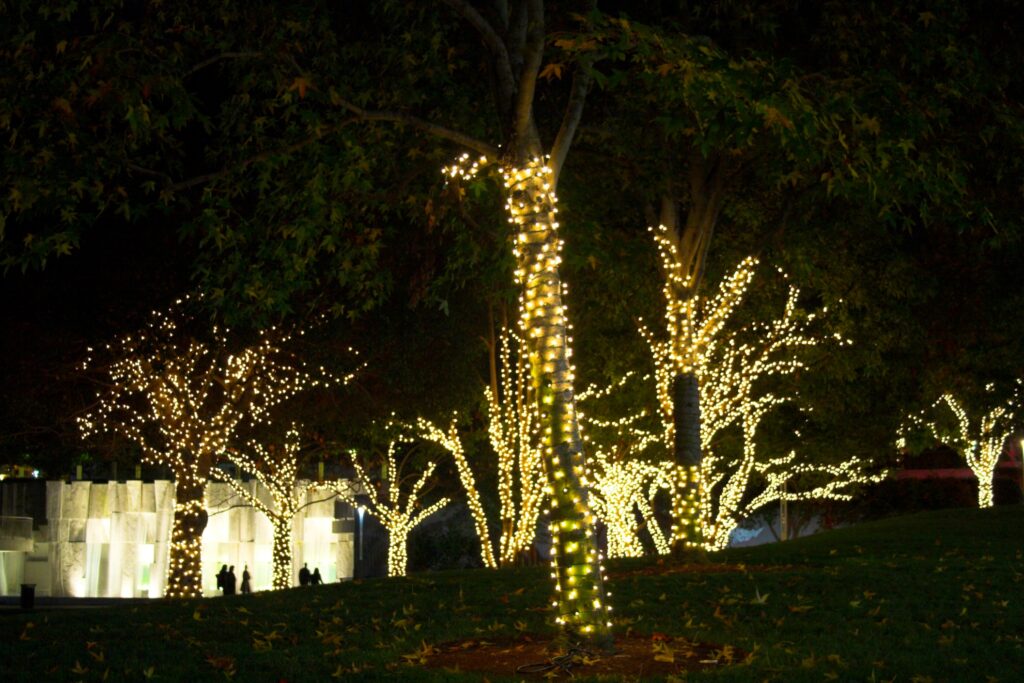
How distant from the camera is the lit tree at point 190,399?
23559 millimetres

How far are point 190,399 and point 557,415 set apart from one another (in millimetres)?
16465

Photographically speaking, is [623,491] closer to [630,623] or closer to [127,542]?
[127,542]

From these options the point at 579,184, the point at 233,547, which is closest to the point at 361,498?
the point at 233,547

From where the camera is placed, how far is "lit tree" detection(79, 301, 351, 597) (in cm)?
2356

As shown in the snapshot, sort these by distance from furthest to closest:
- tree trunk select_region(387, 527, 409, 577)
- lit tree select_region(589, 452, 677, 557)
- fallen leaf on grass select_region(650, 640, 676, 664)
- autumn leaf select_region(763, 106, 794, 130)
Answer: tree trunk select_region(387, 527, 409, 577)
lit tree select_region(589, 452, 677, 557)
autumn leaf select_region(763, 106, 794, 130)
fallen leaf on grass select_region(650, 640, 676, 664)

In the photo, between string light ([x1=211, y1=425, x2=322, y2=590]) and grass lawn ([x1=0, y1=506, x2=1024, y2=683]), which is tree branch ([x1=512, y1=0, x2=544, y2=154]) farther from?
string light ([x1=211, y1=425, x2=322, y2=590])

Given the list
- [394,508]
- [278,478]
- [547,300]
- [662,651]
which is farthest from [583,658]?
[394,508]

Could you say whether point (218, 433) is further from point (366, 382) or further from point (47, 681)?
point (47, 681)

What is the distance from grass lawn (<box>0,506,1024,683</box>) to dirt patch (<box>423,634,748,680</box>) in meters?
0.24

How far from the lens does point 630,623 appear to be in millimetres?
11203

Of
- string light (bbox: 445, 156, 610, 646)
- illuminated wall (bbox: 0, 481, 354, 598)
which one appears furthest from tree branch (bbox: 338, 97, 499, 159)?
illuminated wall (bbox: 0, 481, 354, 598)

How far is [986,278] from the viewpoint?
20344 mm

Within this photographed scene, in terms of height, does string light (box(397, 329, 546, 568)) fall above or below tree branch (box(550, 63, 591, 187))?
below

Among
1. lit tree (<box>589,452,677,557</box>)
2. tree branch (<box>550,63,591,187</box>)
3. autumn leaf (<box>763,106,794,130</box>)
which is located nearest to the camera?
autumn leaf (<box>763,106,794,130</box>)
